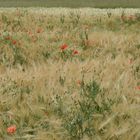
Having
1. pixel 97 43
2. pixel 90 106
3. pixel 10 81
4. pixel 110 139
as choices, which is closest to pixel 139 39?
pixel 97 43

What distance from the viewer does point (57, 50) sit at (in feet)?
20.7

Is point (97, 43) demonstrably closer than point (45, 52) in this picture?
No

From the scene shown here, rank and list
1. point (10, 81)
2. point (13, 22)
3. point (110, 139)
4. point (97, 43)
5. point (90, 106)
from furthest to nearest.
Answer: point (13, 22)
point (97, 43)
point (10, 81)
point (90, 106)
point (110, 139)

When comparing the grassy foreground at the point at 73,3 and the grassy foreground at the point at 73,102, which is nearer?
the grassy foreground at the point at 73,102

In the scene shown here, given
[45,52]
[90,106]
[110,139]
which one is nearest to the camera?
[110,139]

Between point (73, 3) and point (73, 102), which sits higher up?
point (73, 102)

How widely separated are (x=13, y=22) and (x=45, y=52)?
170 inches

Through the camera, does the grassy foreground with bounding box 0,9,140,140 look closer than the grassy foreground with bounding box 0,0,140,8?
Yes

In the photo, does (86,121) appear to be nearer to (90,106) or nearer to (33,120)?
(90,106)

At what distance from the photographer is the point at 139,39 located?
22.9 ft

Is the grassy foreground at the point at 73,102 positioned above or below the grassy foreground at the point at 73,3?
above

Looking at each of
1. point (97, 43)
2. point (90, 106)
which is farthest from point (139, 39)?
point (90, 106)

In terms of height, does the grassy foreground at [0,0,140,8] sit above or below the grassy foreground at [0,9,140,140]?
below

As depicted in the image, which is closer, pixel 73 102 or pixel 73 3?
pixel 73 102
